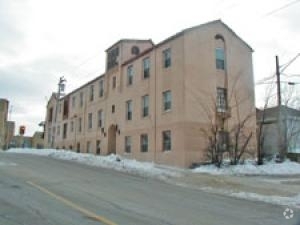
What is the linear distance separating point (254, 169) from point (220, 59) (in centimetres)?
873

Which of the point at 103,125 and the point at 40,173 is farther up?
the point at 103,125

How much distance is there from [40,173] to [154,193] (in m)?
6.30

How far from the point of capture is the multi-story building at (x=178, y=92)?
26453mm

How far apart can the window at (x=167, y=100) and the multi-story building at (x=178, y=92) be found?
26mm

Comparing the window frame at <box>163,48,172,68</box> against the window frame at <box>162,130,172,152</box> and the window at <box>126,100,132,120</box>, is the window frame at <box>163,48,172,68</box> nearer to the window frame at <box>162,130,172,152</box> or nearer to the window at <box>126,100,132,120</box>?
the window frame at <box>162,130,172,152</box>

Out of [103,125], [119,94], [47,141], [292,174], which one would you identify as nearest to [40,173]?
[292,174]

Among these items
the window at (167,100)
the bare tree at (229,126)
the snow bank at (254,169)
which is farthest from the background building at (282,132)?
the window at (167,100)

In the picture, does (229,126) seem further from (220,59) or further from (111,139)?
(111,139)

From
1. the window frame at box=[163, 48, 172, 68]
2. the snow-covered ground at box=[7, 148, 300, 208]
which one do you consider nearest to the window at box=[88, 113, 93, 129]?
the snow-covered ground at box=[7, 148, 300, 208]

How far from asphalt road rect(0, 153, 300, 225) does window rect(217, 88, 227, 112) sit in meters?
13.5

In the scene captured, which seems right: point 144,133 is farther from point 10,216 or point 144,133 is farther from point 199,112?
point 10,216

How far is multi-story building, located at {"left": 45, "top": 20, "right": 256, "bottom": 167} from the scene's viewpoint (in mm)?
26453

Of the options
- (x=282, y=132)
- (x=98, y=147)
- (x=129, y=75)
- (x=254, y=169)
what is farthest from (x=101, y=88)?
(x=254, y=169)

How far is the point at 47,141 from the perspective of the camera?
58219mm
